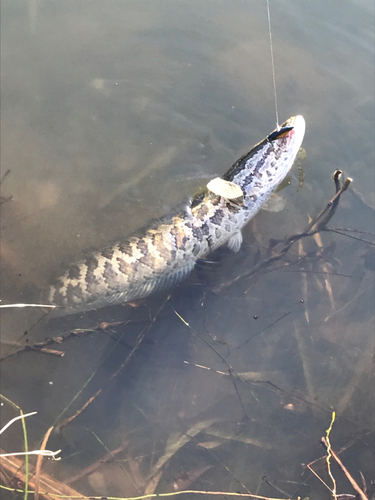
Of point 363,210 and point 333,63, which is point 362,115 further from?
point 363,210

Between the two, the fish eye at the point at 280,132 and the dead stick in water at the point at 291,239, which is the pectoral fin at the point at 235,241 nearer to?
the dead stick in water at the point at 291,239

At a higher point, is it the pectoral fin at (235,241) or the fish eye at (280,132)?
the fish eye at (280,132)

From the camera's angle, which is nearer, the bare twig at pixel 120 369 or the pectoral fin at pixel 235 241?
the bare twig at pixel 120 369

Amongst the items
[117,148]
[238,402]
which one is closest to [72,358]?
[238,402]

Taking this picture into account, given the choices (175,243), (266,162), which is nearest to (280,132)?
(266,162)

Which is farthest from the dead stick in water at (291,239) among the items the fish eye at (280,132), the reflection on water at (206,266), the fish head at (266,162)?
the fish eye at (280,132)

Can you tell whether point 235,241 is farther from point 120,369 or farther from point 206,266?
point 120,369
